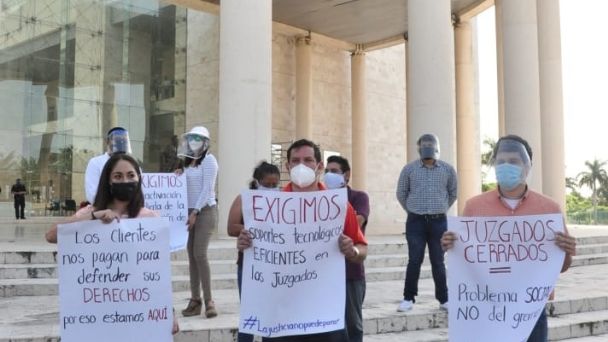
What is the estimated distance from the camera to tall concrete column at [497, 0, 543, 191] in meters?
15.7

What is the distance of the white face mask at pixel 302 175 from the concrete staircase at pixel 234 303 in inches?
104

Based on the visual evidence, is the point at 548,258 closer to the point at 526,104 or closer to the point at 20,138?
the point at 526,104

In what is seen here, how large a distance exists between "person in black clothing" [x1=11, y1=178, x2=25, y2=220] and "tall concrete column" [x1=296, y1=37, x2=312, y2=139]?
1033cm

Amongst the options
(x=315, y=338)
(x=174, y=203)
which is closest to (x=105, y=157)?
(x=174, y=203)

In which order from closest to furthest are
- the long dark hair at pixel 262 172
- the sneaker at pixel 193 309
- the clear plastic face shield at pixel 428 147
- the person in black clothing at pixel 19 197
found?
the long dark hair at pixel 262 172
the sneaker at pixel 193 309
the clear plastic face shield at pixel 428 147
the person in black clothing at pixel 19 197

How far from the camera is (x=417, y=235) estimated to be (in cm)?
675

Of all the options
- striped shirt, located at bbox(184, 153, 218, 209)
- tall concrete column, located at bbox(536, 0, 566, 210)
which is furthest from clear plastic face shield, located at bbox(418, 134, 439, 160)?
tall concrete column, located at bbox(536, 0, 566, 210)

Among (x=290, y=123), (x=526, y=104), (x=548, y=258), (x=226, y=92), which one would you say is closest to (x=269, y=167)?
(x=548, y=258)

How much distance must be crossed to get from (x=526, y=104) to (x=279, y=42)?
33.9ft

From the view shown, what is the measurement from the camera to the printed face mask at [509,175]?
3.48m

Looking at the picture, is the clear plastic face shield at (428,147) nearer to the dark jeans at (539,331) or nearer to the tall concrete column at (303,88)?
the dark jeans at (539,331)

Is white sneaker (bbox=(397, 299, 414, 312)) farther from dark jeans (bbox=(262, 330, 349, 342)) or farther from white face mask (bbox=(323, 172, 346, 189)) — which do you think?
dark jeans (bbox=(262, 330, 349, 342))

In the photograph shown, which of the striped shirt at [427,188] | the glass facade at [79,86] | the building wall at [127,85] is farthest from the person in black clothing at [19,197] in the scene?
the striped shirt at [427,188]

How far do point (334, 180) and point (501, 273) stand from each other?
1.99 m
